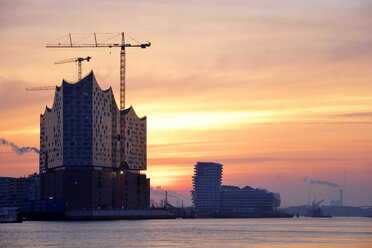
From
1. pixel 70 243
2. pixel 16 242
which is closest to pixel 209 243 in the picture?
pixel 70 243

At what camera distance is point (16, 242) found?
484 ft

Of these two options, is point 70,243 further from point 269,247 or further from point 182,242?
point 269,247

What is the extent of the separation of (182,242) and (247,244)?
14.5 m

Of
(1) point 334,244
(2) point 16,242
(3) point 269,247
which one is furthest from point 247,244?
(2) point 16,242

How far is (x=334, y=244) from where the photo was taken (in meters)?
146

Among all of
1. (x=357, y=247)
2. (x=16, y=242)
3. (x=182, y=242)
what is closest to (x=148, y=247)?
(x=182, y=242)

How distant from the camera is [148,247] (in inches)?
5354

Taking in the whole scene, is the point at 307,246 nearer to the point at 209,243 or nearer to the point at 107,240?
the point at 209,243

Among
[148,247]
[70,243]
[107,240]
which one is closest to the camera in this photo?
[148,247]

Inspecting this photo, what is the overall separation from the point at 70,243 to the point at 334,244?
172 ft

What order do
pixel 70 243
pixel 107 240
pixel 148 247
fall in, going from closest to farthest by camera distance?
1. pixel 148 247
2. pixel 70 243
3. pixel 107 240

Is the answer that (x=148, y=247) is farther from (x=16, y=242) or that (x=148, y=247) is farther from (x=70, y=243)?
(x=16, y=242)

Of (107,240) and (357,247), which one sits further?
(107,240)

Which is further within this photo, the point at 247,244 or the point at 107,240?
the point at 107,240
